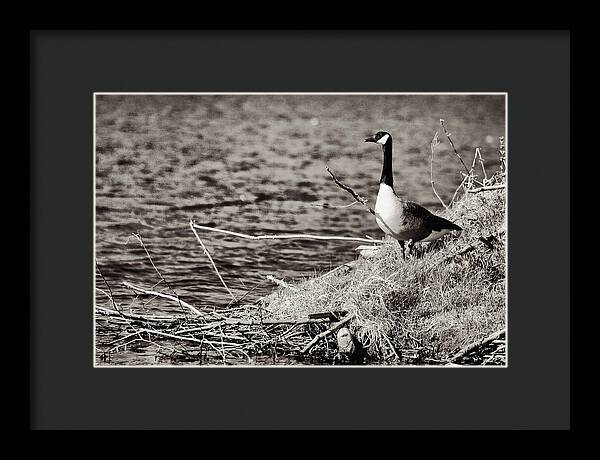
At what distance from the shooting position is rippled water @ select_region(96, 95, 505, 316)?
16.6ft

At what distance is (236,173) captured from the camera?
5109 millimetres

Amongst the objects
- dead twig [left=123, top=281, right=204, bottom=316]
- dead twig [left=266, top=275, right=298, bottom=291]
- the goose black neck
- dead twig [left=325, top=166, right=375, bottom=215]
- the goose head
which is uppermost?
the goose head

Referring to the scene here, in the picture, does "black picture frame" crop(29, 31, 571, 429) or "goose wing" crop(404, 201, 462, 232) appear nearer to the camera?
"black picture frame" crop(29, 31, 571, 429)

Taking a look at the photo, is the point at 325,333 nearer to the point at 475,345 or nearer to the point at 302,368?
the point at 302,368

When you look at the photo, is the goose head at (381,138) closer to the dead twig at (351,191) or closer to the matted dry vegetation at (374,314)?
the dead twig at (351,191)

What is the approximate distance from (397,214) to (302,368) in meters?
0.90

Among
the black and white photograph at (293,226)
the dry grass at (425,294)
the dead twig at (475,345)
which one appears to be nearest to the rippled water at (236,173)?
the black and white photograph at (293,226)

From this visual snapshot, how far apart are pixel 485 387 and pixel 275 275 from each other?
1176mm

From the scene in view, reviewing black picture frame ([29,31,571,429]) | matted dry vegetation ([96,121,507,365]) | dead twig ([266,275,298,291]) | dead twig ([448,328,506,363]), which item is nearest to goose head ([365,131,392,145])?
black picture frame ([29,31,571,429])

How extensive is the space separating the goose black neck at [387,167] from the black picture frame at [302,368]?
0.30 metres

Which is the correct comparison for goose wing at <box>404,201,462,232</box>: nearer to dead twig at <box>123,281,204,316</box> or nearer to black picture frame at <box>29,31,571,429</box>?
black picture frame at <box>29,31,571,429</box>
